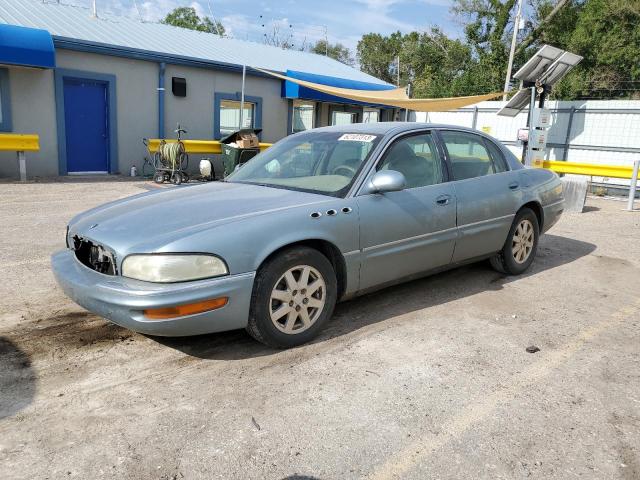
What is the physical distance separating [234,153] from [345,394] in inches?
415

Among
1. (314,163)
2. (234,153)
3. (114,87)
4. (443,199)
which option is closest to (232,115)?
(234,153)

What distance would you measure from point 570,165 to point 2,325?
437 inches

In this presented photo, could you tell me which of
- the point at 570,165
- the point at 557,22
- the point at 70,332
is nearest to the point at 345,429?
the point at 70,332

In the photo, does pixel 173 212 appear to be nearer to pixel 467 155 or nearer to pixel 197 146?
pixel 467 155

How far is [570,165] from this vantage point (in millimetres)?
11453

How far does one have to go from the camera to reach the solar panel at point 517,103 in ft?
44.4

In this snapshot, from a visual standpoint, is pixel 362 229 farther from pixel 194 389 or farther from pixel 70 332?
pixel 70 332

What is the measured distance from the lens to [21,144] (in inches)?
427

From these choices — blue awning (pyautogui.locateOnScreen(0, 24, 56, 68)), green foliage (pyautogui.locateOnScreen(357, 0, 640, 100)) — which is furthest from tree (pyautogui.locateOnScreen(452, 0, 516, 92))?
blue awning (pyautogui.locateOnScreen(0, 24, 56, 68))

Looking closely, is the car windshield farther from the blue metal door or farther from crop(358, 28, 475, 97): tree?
crop(358, 28, 475, 97): tree

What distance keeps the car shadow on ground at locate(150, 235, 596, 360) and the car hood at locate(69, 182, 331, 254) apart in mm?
854

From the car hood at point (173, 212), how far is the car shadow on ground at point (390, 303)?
2.80ft

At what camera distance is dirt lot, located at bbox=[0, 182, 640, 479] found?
2.47 metres

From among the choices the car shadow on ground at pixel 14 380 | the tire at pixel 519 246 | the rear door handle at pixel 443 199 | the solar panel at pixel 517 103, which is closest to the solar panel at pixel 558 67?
the solar panel at pixel 517 103
